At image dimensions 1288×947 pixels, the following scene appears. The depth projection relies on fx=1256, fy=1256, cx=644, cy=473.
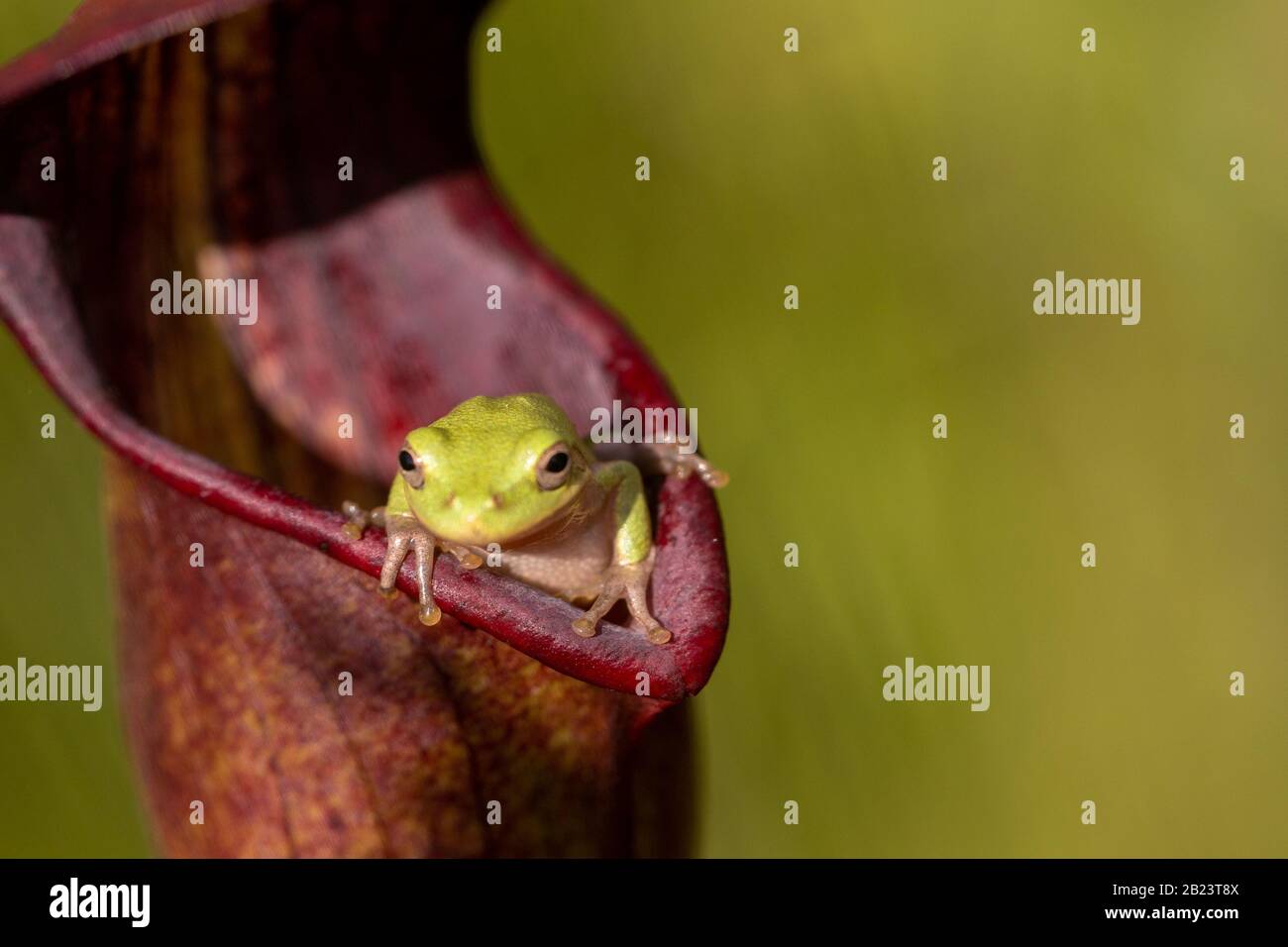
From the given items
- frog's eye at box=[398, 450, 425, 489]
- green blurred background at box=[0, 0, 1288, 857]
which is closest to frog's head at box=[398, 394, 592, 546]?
frog's eye at box=[398, 450, 425, 489]

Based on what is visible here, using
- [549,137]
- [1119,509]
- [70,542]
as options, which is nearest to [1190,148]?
[1119,509]

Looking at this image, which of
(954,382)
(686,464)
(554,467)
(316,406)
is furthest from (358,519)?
(954,382)

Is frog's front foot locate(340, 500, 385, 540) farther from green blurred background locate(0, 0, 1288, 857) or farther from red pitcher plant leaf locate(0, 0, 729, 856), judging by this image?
green blurred background locate(0, 0, 1288, 857)

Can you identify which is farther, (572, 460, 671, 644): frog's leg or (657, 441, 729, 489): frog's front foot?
(657, 441, 729, 489): frog's front foot

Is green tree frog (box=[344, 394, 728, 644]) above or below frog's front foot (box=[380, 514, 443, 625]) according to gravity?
above

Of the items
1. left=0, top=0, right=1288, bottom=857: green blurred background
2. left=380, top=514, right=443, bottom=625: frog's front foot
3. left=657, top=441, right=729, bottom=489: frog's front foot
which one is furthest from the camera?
left=0, top=0, right=1288, bottom=857: green blurred background

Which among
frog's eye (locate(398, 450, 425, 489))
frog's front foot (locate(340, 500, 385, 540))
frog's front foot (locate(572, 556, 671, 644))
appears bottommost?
frog's front foot (locate(572, 556, 671, 644))

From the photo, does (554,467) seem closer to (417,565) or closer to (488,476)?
(488,476)

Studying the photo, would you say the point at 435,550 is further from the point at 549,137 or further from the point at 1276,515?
the point at 1276,515
